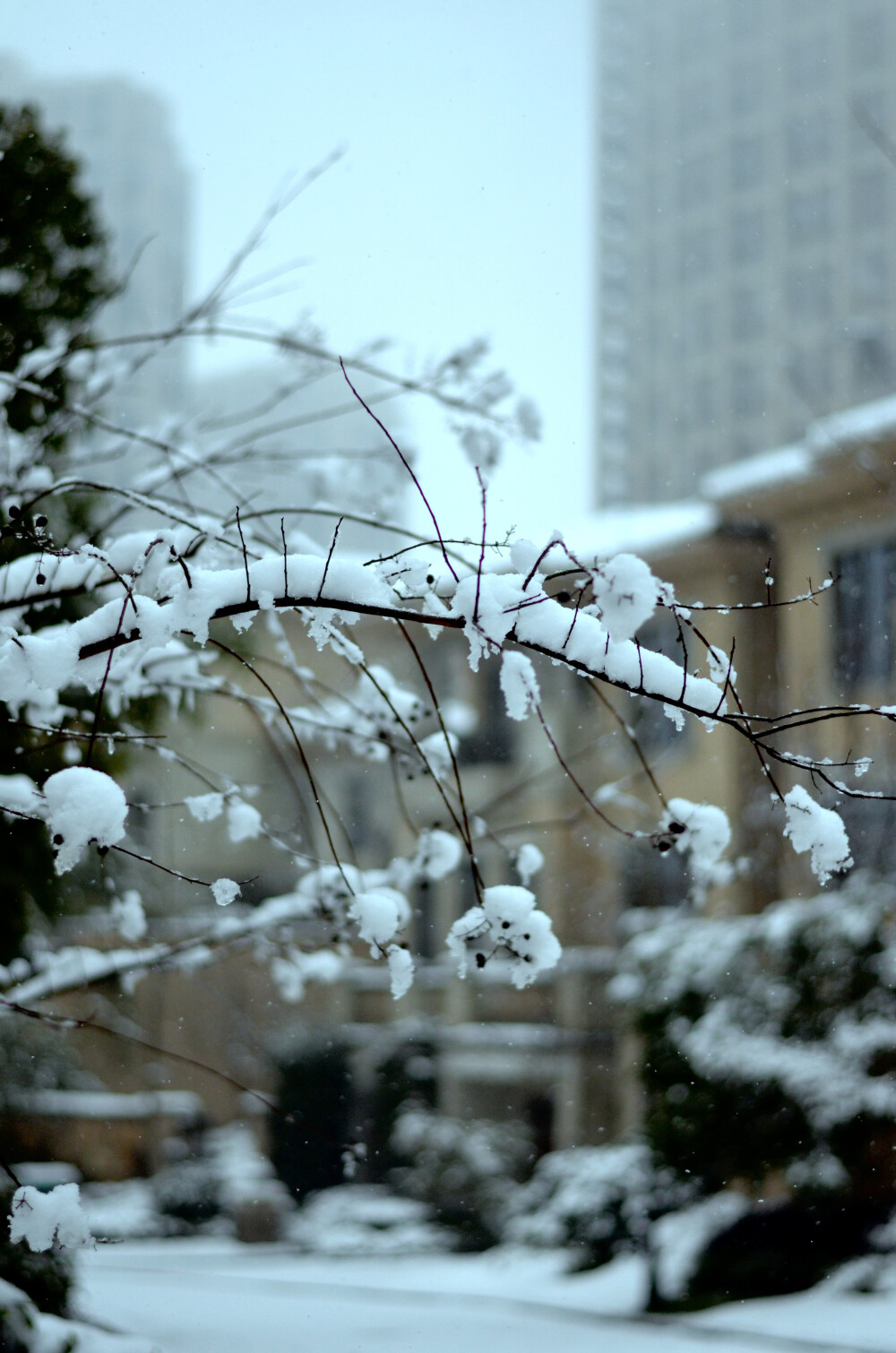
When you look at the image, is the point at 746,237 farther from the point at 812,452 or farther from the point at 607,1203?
the point at 607,1203

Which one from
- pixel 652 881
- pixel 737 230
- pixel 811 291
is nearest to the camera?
pixel 652 881

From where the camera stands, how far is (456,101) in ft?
13.1

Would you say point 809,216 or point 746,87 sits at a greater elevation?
point 746,87

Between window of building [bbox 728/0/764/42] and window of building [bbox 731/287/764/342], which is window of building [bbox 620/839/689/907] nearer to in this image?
window of building [bbox 731/287/764/342]

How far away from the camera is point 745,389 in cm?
4444

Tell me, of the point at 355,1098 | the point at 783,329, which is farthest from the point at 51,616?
the point at 783,329

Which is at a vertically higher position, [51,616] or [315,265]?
[315,265]

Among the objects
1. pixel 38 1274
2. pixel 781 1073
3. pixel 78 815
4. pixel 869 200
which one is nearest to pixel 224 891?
pixel 78 815

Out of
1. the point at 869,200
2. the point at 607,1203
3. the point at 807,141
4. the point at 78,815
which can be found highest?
the point at 807,141

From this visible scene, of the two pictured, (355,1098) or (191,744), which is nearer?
(355,1098)

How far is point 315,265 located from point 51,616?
131cm

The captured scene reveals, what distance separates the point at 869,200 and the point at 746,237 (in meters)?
5.30

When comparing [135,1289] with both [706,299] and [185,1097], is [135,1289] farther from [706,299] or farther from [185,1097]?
[706,299]

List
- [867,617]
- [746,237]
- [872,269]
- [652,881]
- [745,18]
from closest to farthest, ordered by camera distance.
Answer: [867,617] < [652,881] < [872,269] < [746,237] < [745,18]
